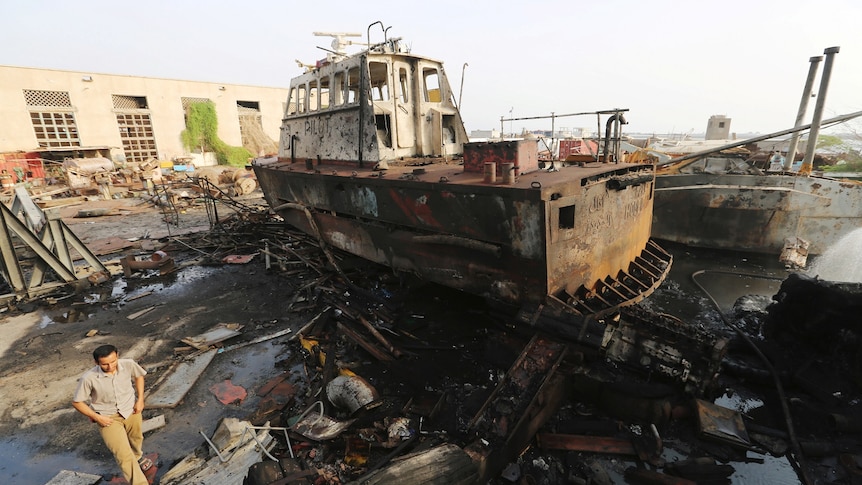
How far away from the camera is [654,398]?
3752mm

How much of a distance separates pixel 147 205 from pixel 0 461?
53.6 feet

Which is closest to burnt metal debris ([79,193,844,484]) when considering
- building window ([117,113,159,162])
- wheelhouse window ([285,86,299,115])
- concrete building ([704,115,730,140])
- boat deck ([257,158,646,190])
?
boat deck ([257,158,646,190])

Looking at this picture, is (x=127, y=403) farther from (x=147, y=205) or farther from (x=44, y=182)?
(x=44, y=182)

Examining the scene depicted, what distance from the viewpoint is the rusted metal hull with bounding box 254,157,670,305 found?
390 cm

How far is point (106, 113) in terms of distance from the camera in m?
23.0

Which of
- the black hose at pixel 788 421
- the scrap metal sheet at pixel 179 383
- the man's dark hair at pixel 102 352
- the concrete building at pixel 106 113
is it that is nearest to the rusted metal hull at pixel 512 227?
the black hose at pixel 788 421

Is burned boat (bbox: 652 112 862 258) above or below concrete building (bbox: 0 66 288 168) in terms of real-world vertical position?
below

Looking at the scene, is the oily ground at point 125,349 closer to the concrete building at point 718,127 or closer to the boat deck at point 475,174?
the boat deck at point 475,174

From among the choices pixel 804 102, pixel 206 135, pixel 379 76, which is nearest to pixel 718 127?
pixel 804 102

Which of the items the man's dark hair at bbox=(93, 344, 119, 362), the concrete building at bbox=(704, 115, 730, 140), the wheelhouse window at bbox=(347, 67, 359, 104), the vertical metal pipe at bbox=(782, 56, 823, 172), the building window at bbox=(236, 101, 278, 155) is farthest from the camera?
the concrete building at bbox=(704, 115, 730, 140)

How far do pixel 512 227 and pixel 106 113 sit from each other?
2919cm

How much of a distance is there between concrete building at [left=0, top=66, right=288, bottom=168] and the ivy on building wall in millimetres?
381

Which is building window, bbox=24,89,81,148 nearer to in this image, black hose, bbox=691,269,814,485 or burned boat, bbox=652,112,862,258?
burned boat, bbox=652,112,862,258

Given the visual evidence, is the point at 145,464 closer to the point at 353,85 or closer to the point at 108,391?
the point at 108,391
